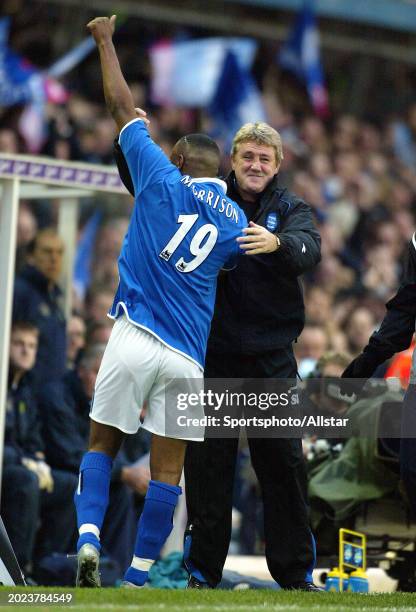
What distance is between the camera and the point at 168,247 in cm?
640

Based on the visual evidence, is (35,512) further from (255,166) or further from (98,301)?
(255,166)

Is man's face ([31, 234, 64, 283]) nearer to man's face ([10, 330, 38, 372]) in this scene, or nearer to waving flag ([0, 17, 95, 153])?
man's face ([10, 330, 38, 372])

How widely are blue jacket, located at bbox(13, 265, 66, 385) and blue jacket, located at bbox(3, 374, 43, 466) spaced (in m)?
0.36

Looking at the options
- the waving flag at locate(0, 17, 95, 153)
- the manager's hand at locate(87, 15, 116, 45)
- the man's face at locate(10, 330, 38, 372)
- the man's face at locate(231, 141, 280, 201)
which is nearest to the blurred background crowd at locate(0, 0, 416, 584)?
the waving flag at locate(0, 17, 95, 153)

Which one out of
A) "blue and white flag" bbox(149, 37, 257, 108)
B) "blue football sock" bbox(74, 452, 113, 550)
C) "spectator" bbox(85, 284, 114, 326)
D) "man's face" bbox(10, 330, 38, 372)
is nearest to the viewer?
"blue football sock" bbox(74, 452, 113, 550)

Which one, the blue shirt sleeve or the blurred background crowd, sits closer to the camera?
the blue shirt sleeve

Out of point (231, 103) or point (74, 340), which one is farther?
point (231, 103)

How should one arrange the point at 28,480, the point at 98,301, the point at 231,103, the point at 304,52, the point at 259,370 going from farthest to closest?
the point at 304,52 < the point at 231,103 < the point at 98,301 < the point at 28,480 < the point at 259,370

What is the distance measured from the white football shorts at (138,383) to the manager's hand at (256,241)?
1.92ft

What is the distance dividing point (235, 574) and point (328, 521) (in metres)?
0.67

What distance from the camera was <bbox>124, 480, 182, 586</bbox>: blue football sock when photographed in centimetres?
630

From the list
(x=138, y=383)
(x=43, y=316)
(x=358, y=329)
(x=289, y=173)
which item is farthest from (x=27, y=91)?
(x=138, y=383)

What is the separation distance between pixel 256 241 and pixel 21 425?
12.2ft

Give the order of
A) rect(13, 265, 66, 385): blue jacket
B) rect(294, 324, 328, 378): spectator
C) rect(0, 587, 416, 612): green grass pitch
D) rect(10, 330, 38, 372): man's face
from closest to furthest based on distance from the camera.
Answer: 1. rect(0, 587, 416, 612): green grass pitch
2. rect(10, 330, 38, 372): man's face
3. rect(13, 265, 66, 385): blue jacket
4. rect(294, 324, 328, 378): spectator
